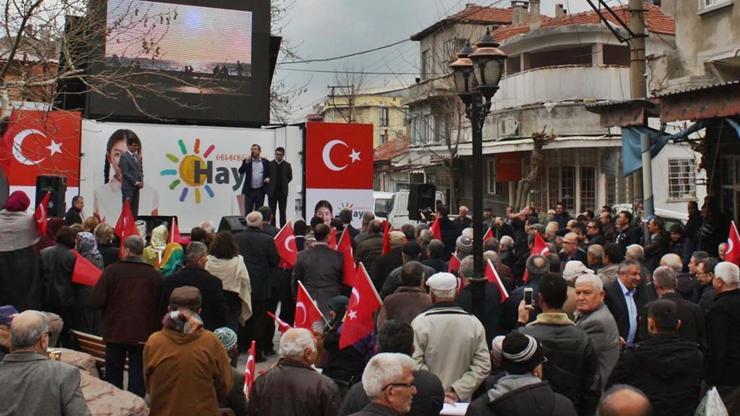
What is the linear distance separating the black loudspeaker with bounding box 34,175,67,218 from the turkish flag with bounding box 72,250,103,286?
5.50 meters

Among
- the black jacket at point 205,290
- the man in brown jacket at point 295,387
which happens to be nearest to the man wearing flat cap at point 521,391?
the man in brown jacket at point 295,387

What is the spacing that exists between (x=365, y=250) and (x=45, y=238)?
3933mm

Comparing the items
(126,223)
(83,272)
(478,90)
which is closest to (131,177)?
(126,223)

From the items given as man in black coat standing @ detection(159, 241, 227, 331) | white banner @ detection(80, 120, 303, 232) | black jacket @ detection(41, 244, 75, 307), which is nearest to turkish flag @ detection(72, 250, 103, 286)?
black jacket @ detection(41, 244, 75, 307)

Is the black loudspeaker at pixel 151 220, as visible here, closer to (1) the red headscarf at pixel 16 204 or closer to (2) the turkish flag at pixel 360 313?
(1) the red headscarf at pixel 16 204

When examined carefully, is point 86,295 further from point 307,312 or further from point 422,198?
point 422,198

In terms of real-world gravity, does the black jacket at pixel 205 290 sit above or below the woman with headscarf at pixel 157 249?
below

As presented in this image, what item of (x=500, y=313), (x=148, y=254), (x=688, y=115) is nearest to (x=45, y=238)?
(x=148, y=254)

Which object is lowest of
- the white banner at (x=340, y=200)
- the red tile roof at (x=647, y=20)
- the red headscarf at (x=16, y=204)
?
the red headscarf at (x=16, y=204)

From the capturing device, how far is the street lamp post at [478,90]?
306 inches

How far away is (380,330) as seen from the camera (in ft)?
16.3

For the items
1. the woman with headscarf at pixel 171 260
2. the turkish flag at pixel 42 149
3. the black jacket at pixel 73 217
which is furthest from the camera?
the turkish flag at pixel 42 149

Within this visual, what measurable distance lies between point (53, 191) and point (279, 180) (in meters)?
5.06

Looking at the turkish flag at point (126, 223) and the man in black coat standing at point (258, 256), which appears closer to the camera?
the man in black coat standing at point (258, 256)
